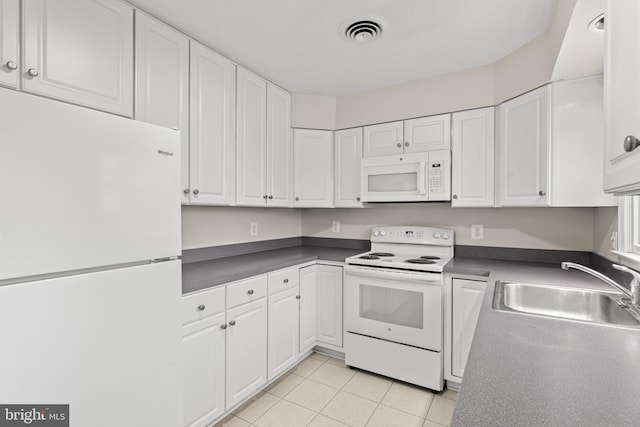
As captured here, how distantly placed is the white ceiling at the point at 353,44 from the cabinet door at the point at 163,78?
0.09 metres

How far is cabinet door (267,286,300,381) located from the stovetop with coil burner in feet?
1.90

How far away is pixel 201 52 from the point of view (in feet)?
6.62

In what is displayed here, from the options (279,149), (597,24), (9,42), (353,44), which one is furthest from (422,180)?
(9,42)

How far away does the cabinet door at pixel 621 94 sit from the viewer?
0.66 m

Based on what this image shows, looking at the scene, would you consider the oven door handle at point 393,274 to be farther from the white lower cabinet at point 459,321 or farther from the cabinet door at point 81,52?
the cabinet door at point 81,52

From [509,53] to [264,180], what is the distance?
202 cm

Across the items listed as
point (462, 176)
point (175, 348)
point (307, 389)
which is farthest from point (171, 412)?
point (462, 176)

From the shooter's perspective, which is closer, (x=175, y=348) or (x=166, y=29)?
(x=175, y=348)

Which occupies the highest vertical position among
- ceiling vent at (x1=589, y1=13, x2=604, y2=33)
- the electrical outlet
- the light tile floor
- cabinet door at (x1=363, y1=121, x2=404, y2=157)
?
ceiling vent at (x1=589, y1=13, x2=604, y2=33)

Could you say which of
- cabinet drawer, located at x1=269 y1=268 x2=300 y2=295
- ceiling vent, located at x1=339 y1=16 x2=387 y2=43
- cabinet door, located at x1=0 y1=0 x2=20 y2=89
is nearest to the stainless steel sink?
cabinet drawer, located at x1=269 y1=268 x2=300 y2=295

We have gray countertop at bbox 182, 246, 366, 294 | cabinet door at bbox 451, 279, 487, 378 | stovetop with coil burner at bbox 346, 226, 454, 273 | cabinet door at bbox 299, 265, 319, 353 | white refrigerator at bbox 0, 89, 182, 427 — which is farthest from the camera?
cabinet door at bbox 299, 265, 319, 353

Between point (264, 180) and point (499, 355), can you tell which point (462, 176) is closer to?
point (264, 180)

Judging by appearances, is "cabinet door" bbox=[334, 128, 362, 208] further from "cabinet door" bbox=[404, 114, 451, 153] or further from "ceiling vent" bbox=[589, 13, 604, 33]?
"ceiling vent" bbox=[589, 13, 604, 33]

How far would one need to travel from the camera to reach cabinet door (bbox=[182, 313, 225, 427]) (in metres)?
1.61
